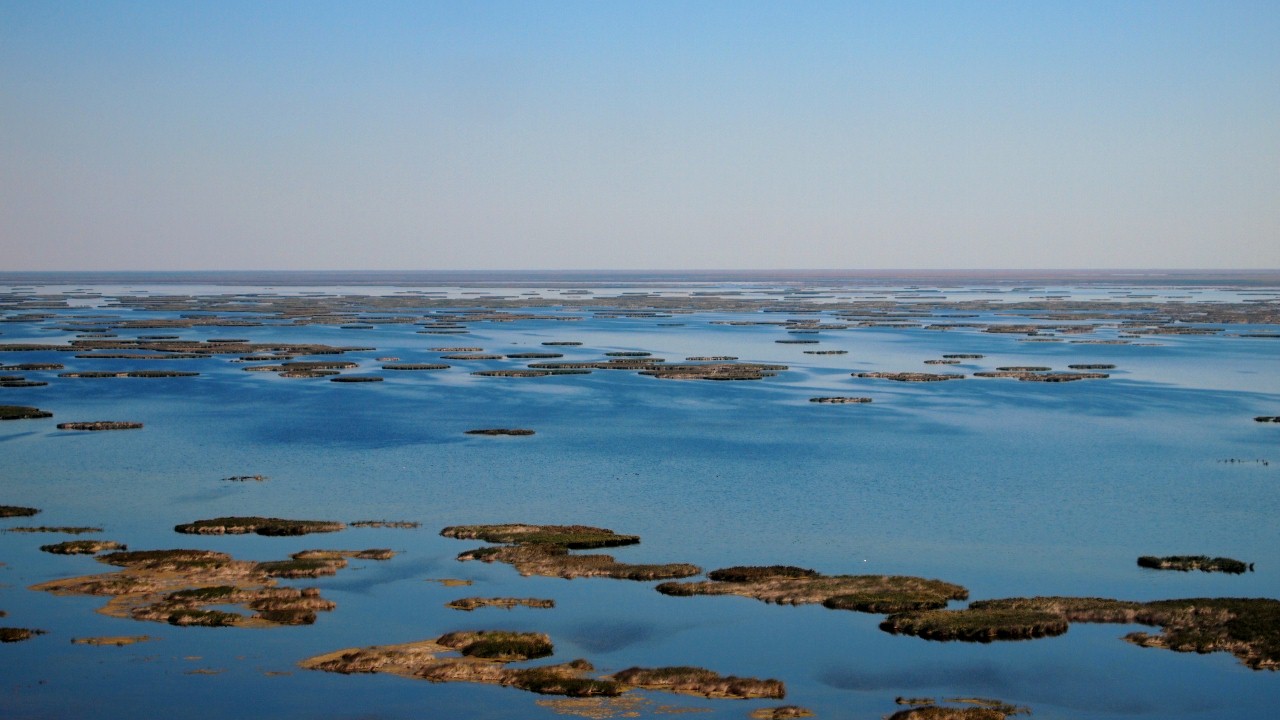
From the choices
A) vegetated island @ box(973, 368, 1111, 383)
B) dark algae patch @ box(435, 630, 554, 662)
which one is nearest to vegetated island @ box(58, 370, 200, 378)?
vegetated island @ box(973, 368, 1111, 383)

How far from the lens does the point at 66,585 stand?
118ft

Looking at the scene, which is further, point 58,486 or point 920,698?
point 58,486

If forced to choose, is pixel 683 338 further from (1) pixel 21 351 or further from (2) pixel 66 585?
(2) pixel 66 585

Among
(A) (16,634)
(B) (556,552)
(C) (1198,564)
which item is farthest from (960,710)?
(A) (16,634)

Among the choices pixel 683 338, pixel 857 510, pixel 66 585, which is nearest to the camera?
pixel 66 585

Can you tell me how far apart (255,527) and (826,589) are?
19.9 meters

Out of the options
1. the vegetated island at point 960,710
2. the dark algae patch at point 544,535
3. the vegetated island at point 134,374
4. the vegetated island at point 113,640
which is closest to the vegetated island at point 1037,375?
the dark algae patch at point 544,535

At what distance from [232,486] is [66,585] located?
15864mm

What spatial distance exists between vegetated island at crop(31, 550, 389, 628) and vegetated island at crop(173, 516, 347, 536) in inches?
123

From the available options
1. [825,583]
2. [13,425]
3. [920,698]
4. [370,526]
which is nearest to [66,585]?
[370,526]

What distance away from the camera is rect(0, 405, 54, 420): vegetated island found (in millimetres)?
70312

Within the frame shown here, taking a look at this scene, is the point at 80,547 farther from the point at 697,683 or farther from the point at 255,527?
the point at 697,683

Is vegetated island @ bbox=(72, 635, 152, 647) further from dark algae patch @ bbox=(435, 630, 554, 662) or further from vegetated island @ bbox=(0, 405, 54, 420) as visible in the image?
vegetated island @ bbox=(0, 405, 54, 420)

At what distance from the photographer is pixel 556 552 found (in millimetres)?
40719
